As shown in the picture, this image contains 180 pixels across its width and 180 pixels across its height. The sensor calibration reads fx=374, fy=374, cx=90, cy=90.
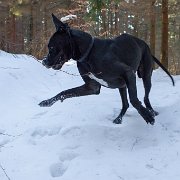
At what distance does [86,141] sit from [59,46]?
1.40m

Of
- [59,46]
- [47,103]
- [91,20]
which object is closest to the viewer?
[59,46]

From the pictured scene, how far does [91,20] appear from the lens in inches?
443

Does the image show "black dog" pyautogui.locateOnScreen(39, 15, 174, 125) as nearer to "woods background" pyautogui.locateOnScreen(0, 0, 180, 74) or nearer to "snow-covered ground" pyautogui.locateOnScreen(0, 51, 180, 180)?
"snow-covered ground" pyautogui.locateOnScreen(0, 51, 180, 180)

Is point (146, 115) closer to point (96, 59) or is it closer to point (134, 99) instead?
point (134, 99)

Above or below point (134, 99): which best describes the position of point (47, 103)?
below

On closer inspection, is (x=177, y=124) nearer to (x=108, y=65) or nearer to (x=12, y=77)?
(x=108, y=65)

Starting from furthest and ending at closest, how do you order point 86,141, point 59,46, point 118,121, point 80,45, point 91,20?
point 91,20, point 118,121, point 86,141, point 80,45, point 59,46

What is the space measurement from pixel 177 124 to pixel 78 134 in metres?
1.56

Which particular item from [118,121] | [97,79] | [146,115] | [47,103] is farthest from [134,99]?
[47,103]

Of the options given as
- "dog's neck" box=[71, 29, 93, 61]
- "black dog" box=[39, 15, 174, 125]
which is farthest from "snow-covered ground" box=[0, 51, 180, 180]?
"dog's neck" box=[71, 29, 93, 61]

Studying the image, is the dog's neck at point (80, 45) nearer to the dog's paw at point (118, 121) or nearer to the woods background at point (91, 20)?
the woods background at point (91, 20)

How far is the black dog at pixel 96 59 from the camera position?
4.98m

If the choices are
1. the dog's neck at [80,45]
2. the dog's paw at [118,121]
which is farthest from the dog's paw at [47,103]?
the dog's paw at [118,121]

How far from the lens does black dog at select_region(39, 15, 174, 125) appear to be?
16.3 ft
